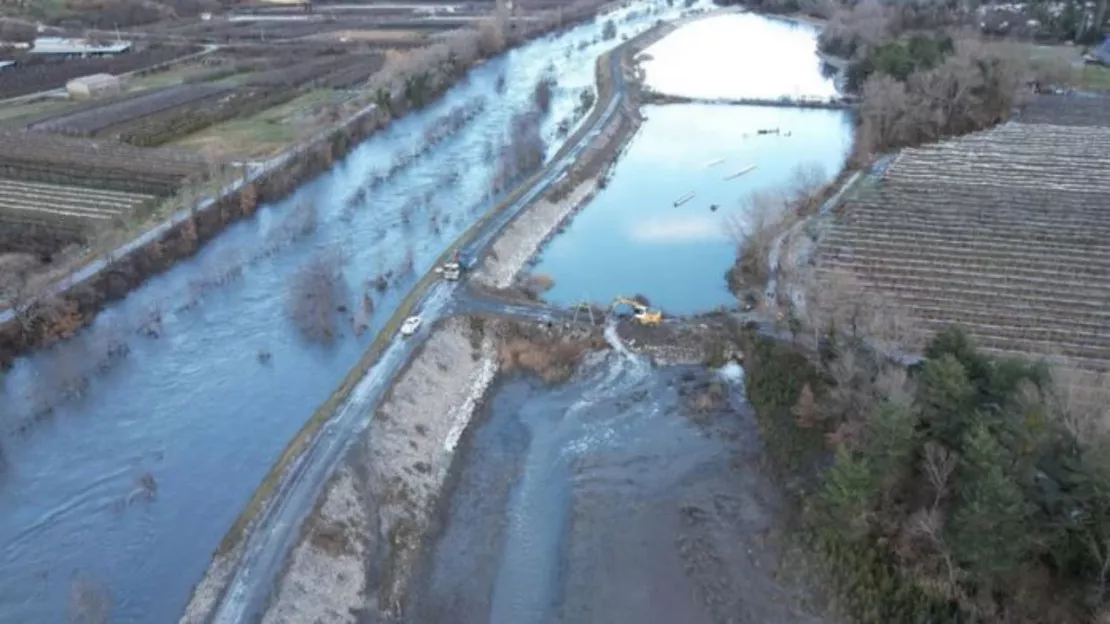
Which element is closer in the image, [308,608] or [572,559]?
[308,608]

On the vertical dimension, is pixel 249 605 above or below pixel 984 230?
below

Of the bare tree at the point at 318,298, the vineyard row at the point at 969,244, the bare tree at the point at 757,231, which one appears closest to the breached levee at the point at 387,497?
the bare tree at the point at 318,298

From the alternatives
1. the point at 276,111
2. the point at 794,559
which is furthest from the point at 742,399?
the point at 276,111

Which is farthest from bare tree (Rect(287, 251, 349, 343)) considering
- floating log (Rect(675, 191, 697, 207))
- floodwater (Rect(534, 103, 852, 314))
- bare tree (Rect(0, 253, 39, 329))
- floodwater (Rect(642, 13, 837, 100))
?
floodwater (Rect(642, 13, 837, 100))

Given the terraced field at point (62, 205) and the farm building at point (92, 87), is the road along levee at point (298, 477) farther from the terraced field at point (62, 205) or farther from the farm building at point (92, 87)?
the farm building at point (92, 87)

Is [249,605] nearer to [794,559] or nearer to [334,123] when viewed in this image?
[794,559]

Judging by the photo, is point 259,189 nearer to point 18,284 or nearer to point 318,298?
point 318,298

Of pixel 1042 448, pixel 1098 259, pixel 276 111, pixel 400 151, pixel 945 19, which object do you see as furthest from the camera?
pixel 945 19
